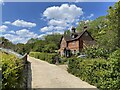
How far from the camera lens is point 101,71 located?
9883 mm

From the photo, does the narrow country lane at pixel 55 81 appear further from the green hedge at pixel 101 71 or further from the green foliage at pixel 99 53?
the green foliage at pixel 99 53

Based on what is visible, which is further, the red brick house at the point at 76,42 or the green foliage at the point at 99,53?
the red brick house at the point at 76,42

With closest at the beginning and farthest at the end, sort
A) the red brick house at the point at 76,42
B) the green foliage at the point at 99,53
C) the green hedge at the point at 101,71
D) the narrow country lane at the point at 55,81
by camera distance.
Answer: the green hedge at the point at 101,71 < the narrow country lane at the point at 55,81 < the green foliage at the point at 99,53 < the red brick house at the point at 76,42

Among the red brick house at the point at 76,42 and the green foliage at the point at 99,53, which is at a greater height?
the red brick house at the point at 76,42

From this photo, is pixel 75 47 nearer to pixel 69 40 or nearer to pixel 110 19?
pixel 69 40

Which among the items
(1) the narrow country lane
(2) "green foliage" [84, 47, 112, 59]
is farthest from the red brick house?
(1) the narrow country lane

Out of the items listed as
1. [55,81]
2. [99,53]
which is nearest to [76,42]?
[99,53]

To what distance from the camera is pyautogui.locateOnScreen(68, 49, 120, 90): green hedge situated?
8648 mm

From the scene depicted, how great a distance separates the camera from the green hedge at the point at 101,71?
8.65 m

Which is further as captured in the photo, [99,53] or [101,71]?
[99,53]

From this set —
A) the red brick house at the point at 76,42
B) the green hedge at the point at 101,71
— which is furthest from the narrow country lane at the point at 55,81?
the red brick house at the point at 76,42

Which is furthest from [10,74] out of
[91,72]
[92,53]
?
[92,53]

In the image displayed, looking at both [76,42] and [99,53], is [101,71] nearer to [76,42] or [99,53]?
[99,53]

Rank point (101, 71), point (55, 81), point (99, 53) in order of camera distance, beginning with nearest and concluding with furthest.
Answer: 1. point (101, 71)
2. point (55, 81)
3. point (99, 53)
